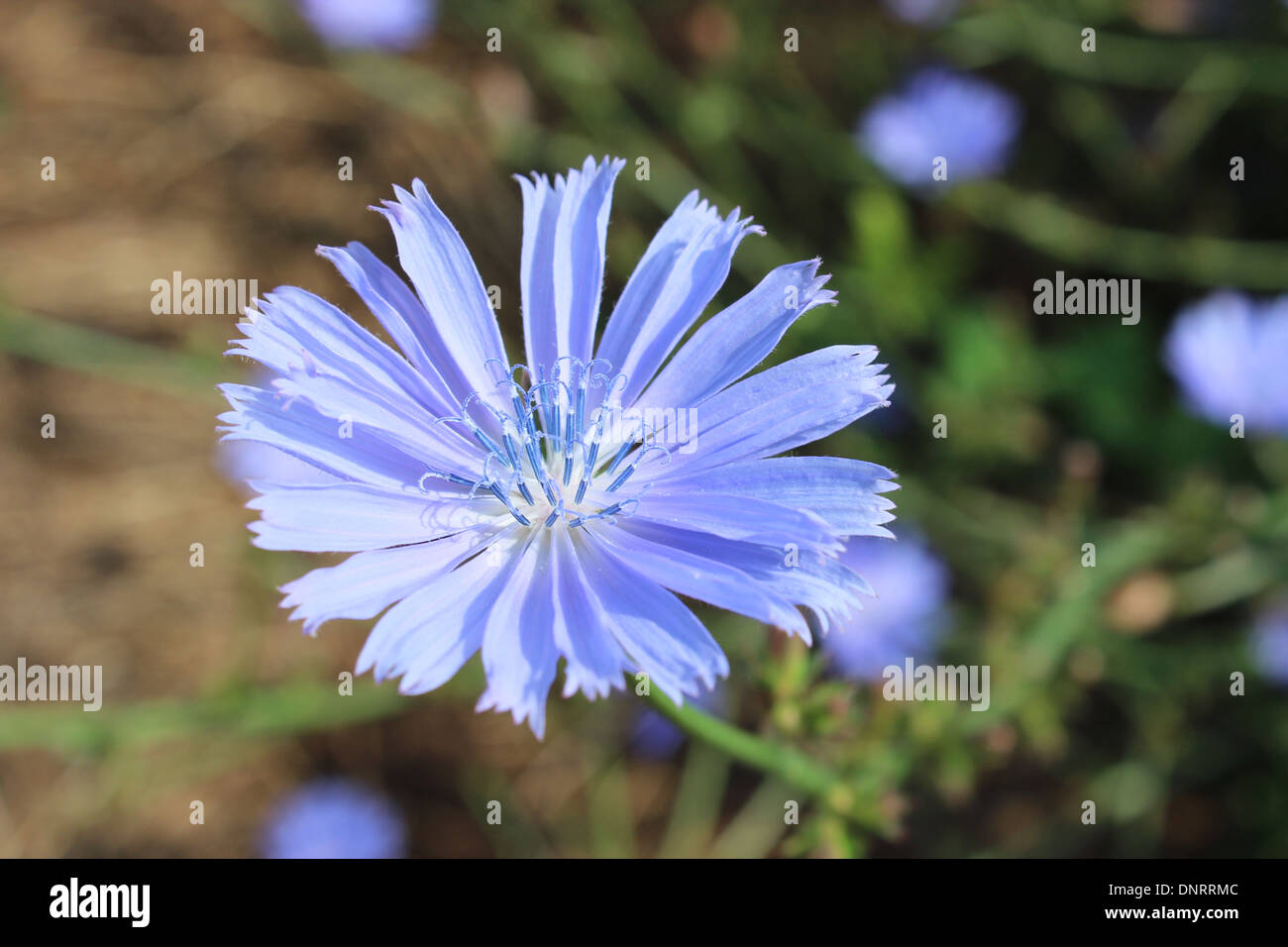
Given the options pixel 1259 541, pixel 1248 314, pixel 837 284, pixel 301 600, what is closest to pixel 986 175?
pixel 837 284

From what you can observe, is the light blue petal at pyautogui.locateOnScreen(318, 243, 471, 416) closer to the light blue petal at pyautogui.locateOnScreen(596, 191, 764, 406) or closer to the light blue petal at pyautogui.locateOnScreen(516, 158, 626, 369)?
the light blue petal at pyautogui.locateOnScreen(516, 158, 626, 369)

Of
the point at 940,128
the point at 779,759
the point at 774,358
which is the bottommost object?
the point at 779,759

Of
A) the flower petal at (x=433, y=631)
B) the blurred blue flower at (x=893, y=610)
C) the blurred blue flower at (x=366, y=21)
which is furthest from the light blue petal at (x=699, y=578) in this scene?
the blurred blue flower at (x=366, y=21)

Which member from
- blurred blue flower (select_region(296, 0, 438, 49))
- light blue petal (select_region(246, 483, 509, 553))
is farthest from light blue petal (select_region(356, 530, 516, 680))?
blurred blue flower (select_region(296, 0, 438, 49))

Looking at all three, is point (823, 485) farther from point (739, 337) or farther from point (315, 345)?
point (315, 345)

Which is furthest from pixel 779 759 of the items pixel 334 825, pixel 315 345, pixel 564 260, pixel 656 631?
pixel 334 825

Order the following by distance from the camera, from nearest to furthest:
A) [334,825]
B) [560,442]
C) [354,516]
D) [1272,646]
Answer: [354,516], [560,442], [1272,646], [334,825]
